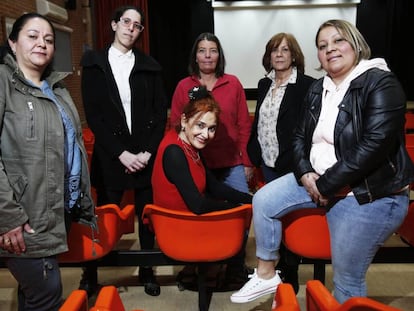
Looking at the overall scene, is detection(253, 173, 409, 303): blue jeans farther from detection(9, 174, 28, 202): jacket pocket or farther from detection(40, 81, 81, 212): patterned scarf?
detection(9, 174, 28, 202): jacket pocket

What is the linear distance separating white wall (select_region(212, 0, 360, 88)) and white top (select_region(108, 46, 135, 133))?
750 centimetres

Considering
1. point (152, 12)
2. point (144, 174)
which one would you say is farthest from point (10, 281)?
point (152, 12)

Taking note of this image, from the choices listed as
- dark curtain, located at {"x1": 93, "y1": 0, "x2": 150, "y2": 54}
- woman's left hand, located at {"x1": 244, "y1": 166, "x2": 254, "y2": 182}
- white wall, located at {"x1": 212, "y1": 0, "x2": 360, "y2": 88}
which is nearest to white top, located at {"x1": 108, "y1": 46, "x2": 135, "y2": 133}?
woman's left hand, located at {"x1": 244, "y1": 166, "x2": 254, "y2": 182}

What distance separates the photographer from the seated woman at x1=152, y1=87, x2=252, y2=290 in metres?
1.67

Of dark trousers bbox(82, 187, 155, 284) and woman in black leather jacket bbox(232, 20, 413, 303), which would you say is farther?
dark trousers bbox(82, 187, 155, 284)

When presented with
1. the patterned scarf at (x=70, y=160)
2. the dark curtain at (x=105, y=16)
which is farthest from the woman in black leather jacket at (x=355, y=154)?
the dark curtain at (x=105, y=16)

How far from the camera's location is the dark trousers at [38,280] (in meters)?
1.41

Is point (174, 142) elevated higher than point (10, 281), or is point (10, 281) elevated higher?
point (174, 142)

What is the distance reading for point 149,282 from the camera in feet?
7.48

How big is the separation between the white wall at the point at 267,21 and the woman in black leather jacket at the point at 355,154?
8.13 m

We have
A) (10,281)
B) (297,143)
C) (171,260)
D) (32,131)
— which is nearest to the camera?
(32,131)

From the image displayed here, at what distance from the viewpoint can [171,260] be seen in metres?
1.89

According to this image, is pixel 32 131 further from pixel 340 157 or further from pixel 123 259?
pixel 340 157

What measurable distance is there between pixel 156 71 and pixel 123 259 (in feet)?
3.40
